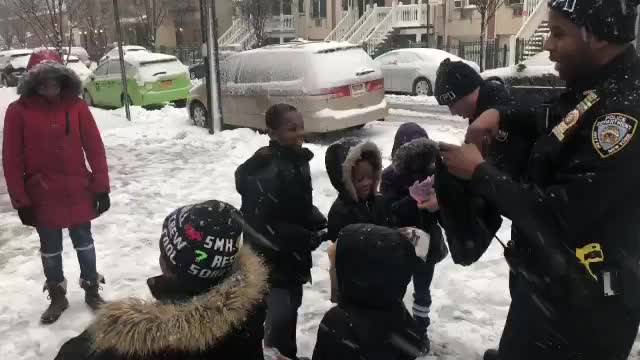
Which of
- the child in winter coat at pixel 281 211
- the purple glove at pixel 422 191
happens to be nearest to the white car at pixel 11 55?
the child in winter coat at pixel 281 211

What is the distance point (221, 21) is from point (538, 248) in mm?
44909

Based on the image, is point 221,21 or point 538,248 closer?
point 538,248

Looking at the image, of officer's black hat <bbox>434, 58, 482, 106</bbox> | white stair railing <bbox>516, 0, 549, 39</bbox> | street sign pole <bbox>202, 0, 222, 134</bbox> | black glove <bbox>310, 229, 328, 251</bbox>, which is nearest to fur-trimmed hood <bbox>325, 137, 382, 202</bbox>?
black glove <bbox>310, 229, 328, 251</bbox>

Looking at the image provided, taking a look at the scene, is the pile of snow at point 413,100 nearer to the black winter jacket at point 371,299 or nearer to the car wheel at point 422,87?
the car wheel at point 422,87

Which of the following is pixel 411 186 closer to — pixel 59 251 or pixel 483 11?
pixel 59 251

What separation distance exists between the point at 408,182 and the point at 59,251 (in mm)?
2696

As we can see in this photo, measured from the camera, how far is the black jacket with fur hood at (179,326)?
1.69 meters

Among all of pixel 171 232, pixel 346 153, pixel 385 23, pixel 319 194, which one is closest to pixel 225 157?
pixel 319 194

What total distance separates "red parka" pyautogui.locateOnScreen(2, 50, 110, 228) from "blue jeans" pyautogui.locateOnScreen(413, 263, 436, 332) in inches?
96.0

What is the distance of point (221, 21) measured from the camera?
145 feet

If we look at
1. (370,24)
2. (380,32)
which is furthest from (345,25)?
(380,32)

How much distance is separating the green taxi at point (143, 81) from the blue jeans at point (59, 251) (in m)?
11.6

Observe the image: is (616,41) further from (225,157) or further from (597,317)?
(225,157)

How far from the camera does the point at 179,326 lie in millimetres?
1721
